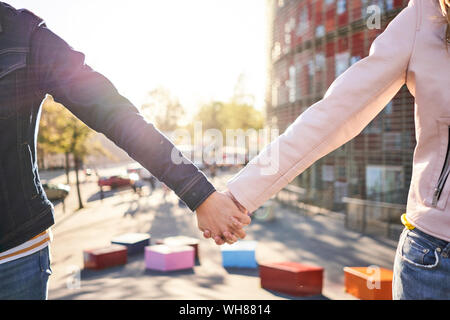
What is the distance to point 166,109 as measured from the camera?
200 ft

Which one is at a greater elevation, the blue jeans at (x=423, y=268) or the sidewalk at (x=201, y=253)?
the blue jeans at (x=423, y=268)

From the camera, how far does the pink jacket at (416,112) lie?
143 cm

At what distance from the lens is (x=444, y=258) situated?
1.40m

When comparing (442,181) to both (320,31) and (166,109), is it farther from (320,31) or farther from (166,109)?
(166,109)

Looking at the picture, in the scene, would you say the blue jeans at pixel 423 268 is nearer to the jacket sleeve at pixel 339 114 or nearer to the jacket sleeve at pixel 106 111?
the jacket sleeve at pixel 339 114

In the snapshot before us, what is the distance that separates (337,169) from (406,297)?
61.9 feet

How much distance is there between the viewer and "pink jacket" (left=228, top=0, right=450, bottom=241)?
4.68ft

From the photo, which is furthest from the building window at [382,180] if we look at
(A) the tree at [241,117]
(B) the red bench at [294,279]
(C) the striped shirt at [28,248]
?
(A) the tree at [241,117]

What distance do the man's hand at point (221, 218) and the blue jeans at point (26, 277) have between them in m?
0.72

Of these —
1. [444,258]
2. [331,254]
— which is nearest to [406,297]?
[444,258]

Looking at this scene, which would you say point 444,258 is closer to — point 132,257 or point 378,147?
point 132,257

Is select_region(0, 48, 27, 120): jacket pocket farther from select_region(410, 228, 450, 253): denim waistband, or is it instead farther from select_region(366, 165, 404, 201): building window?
select_region(366, 165, 404, 201): building window

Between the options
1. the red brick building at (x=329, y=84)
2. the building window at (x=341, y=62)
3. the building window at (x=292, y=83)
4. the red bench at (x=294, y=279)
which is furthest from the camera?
the building window at (x=292, y=83)

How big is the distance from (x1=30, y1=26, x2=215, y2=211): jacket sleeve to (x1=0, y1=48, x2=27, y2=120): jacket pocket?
6 cm
